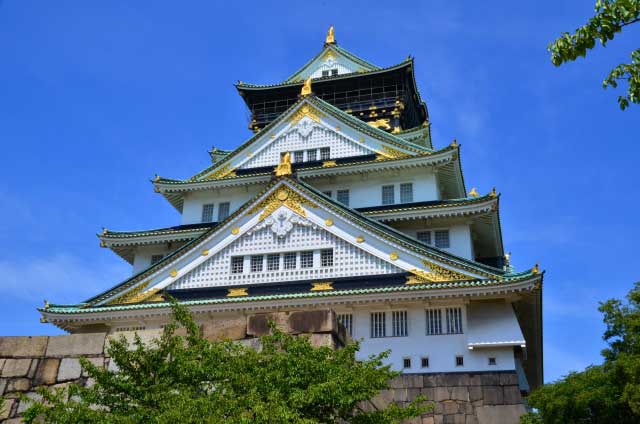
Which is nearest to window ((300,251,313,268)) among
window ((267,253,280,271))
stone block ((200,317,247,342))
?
window ((267,253,280,271))

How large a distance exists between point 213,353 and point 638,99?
6.89 metres

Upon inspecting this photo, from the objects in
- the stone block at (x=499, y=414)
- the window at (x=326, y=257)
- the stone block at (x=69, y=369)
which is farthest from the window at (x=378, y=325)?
the stone block at (x=69, y=369)

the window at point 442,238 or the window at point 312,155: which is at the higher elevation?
the window at point 312,155

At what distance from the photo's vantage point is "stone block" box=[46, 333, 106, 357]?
38.1 ft

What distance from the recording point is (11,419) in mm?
11281

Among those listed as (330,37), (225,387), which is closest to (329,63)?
(330,37)

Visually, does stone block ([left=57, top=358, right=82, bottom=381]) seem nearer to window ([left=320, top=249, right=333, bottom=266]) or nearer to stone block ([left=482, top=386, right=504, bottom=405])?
stone block ([left=482, top=386, right=504, bottom=405])

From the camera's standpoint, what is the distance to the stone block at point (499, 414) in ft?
68.9

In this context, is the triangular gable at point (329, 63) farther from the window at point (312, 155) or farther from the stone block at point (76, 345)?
the stone block at point (76, 345)

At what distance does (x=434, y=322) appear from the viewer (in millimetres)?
23172

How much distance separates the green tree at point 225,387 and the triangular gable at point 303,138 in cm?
2165

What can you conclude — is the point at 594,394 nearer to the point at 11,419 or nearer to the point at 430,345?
the point at 430,345

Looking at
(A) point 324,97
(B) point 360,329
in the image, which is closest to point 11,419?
(B) point 360,329

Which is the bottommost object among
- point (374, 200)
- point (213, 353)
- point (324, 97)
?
point (213, 353)
